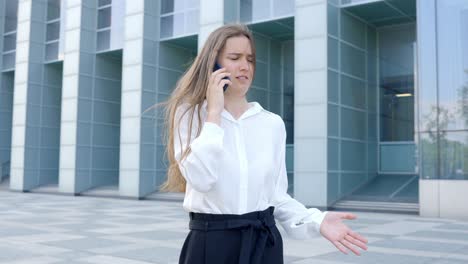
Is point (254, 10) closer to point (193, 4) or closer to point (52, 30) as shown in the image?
point (193, 4)

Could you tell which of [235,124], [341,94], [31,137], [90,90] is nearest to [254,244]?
[235,124]

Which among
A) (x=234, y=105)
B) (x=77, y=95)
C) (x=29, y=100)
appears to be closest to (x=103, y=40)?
(x=77, y=95)

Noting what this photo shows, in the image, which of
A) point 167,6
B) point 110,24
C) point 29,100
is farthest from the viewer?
point 29,100

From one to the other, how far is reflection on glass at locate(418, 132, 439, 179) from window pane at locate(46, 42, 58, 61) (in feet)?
61.0

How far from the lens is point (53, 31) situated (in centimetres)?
2620

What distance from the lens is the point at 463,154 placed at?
521 inches

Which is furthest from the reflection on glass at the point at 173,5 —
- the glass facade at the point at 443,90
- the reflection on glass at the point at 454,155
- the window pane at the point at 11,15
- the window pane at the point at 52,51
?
the window pane at the point at 11,15

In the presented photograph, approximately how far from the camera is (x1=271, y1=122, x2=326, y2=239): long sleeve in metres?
2.19

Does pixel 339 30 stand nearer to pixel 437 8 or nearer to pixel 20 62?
pixel 437 8

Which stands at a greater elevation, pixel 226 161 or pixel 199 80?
pixel 199 80

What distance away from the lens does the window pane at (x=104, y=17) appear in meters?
23.4

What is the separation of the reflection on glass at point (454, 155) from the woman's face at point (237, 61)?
12.6 metres

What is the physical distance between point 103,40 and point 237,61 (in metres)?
22.6

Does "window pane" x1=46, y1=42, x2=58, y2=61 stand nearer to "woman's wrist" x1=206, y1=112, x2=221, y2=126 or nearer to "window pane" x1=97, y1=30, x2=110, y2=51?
"window pane" x1=97, y1=30, x2=110, y2=51
